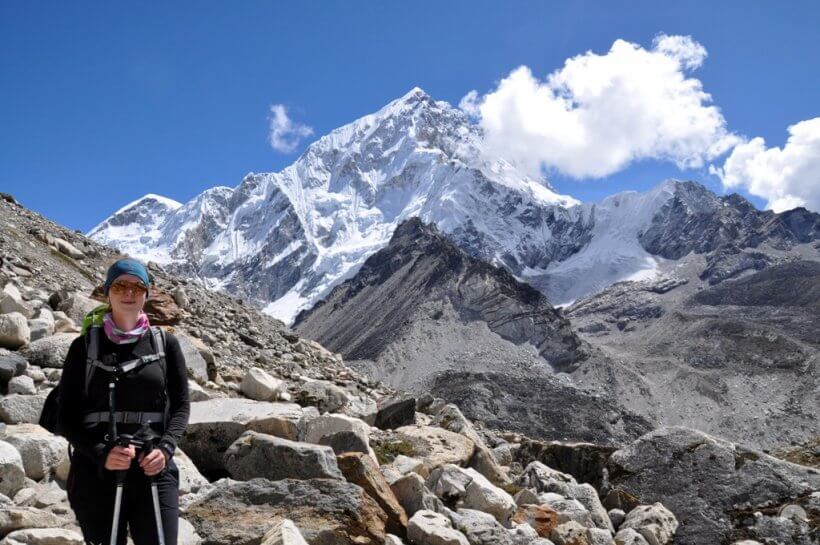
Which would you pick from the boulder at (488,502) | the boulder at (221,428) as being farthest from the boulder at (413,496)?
the boulder at (221,428)

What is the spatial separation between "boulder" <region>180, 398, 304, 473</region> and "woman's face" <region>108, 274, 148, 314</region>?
4.23 metres

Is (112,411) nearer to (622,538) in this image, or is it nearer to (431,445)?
(431,445)

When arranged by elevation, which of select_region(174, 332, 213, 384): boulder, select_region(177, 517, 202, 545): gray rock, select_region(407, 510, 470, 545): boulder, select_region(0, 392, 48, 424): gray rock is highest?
select_region(174, 332, 213, 384): boulder

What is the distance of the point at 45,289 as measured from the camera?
15.7 metres

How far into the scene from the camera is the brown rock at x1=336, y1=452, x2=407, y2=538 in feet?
23.7

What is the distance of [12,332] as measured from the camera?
1021 cm

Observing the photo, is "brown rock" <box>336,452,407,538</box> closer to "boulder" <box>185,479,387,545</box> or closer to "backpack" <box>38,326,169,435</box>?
"boulder" <box>185,479,387,545</box>

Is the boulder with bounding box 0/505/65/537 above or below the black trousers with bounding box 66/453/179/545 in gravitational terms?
above

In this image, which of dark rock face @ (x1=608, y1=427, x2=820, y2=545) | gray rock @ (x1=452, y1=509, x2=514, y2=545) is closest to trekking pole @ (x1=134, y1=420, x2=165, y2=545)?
gray rock @ (x1=452, y1=509, x2=514, y2=545)

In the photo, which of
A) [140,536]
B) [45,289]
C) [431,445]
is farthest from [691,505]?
[45,289]

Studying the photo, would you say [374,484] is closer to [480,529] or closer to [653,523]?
[480,529]

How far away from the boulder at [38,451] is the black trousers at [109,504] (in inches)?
97.7

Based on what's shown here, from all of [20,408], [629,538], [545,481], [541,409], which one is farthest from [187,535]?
[541,409]

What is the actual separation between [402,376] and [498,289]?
4546 centimetres
